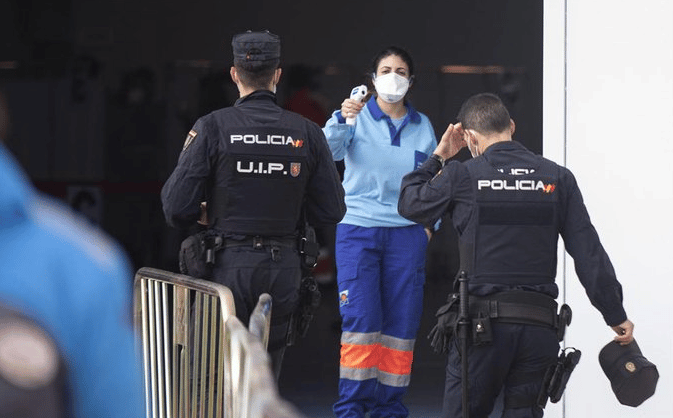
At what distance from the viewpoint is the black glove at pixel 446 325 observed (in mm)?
4828

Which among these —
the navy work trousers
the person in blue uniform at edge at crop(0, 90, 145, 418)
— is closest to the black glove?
the navy work trousers

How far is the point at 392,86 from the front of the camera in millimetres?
6301

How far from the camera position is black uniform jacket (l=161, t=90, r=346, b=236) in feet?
16.4

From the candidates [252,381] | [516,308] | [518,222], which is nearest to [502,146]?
[518,222]

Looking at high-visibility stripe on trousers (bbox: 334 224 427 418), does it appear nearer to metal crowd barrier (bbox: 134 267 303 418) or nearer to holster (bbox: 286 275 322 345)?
holster (bbox: 286 275 322 345)

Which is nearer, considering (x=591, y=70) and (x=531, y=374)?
(x=531, y=374)

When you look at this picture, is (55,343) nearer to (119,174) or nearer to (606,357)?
(606,357)

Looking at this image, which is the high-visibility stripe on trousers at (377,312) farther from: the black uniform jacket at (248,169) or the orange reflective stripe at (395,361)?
the black uniform jacket at (248,169)

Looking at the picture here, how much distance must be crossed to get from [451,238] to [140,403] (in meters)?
9.40

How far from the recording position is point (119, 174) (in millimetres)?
9859

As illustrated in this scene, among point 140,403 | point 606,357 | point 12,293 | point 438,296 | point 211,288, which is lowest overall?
point 438,296

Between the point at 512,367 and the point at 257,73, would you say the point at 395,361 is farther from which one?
the point at 257,73

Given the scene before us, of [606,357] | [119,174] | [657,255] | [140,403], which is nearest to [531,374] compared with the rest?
[606,357]

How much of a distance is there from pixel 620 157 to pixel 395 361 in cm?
146
